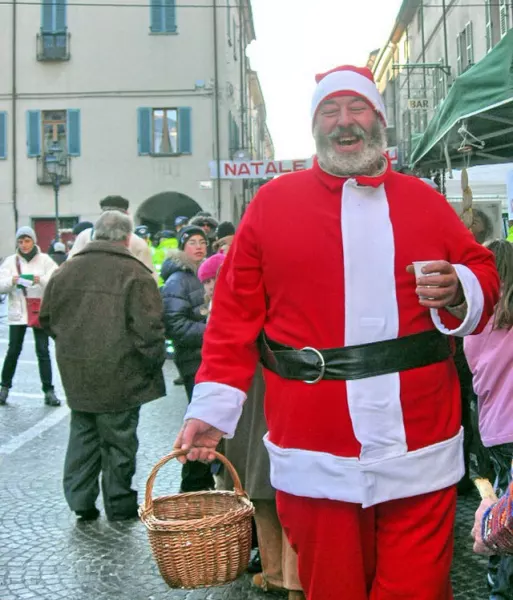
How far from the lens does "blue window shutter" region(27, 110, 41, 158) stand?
27250mm

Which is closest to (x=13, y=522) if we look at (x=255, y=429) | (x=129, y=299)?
(x=129, y=299)

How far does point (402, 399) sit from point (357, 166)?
0.73 meters

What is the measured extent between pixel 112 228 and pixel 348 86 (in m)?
2.86

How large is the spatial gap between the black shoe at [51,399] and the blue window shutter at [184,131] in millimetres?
18673

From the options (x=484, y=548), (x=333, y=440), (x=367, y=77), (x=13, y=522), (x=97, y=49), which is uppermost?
(x=97, y=49)

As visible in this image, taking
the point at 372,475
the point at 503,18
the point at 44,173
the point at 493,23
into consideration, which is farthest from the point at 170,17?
the point at 372,475

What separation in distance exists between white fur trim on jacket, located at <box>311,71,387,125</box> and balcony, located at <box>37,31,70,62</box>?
1031 inches

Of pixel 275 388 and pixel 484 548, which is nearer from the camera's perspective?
pixel 484 548

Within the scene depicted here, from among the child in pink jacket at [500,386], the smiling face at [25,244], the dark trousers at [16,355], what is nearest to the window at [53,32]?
the smiling face at [25,244]

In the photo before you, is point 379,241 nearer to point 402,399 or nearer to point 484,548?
point 402,399

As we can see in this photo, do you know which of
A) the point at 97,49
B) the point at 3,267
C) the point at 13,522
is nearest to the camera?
the point at 13,522

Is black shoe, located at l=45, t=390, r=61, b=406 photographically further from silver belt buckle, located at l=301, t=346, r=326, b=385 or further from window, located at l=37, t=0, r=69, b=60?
window, located at l=37, t=0, r=69, b=60

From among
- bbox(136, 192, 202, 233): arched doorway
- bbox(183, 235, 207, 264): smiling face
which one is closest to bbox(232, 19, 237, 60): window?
bbox(136, 192, 202, 233): arched doorway

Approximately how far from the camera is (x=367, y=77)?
286 centimetres
